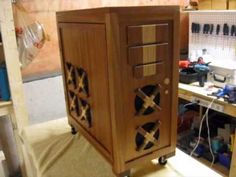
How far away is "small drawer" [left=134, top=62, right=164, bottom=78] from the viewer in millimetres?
681

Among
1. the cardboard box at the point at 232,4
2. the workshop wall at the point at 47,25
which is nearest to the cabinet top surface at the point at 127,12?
the workshop wall at the point at 47,25

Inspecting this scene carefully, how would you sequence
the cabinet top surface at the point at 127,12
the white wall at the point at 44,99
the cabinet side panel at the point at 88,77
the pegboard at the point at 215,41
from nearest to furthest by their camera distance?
the cabinet top surface at the point at 127,12, the cabinet side panel at the point at 88,77, the white wall at the point at 44,99, the pegboard at the point at 215,41

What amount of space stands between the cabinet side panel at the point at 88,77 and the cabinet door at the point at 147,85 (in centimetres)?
7

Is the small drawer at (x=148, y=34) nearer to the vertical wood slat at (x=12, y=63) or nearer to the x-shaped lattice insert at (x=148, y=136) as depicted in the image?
the x-shaped lattice insert at (x=148, y=136)

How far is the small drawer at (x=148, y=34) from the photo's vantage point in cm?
64

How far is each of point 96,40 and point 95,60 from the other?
69mm

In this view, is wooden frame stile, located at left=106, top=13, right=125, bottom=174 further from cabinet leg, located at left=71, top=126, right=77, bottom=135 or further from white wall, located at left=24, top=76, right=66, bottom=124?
white wall, located at left=24, top=76, right=66, bottom=124

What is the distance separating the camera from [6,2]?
1421mm

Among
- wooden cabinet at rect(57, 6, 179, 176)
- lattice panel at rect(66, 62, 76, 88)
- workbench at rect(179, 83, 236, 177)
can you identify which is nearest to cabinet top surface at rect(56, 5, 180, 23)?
wooden cabinet at rect(57, 6, 179, 176)

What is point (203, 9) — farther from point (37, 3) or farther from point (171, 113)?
point (171, 113)

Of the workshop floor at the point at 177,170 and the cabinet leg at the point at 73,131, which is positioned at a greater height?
the cabinet leg at the point at 73,131

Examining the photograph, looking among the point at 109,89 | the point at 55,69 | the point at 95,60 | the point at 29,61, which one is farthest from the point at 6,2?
the point at 109,89

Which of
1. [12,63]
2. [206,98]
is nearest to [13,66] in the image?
[12,63]

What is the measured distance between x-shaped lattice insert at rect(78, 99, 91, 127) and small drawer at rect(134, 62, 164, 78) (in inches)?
11.4
